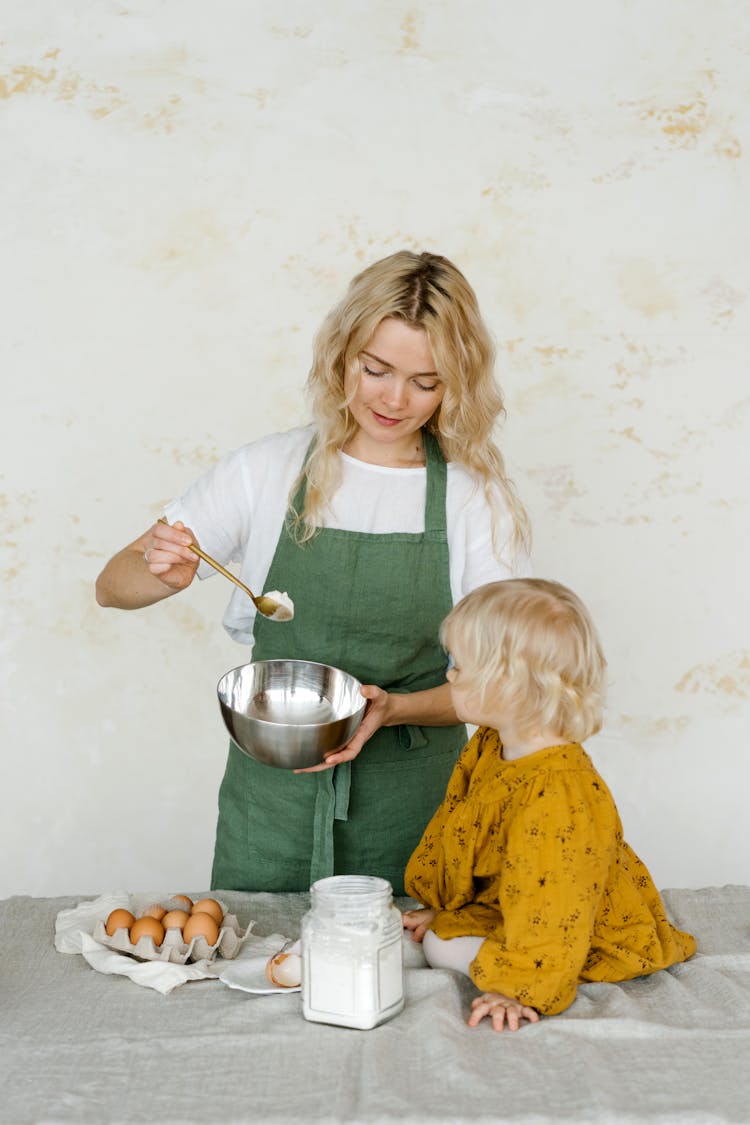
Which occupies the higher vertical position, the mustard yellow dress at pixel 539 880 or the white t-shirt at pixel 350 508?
the white t-shirt at pixel 350 508

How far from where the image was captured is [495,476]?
7.49 ft

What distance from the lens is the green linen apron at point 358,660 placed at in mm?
2176

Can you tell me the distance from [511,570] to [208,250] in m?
1.65

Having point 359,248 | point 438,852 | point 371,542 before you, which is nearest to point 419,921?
point 438,852

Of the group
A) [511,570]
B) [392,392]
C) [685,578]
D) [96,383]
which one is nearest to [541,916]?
[511,570]

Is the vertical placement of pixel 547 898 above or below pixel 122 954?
above

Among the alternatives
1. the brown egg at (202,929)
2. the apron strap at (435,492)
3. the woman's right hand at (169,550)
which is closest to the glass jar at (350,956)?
the brown egg at (202,929)

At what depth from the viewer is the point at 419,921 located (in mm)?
1855

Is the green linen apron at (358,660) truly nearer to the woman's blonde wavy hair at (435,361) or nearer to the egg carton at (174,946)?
the woman's blonde wavy hair at (435,361)

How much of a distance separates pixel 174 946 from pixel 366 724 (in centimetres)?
46

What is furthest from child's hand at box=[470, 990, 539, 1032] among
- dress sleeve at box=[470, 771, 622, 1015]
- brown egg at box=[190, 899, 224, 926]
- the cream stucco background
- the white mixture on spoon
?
the cream stucco background

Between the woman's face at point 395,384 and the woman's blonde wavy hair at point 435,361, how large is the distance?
0.05ft

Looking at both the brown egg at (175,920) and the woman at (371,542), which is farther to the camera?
the woman at (371,542)

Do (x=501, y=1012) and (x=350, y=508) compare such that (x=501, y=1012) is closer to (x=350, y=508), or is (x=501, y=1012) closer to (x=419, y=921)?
(x=419, y=921)
